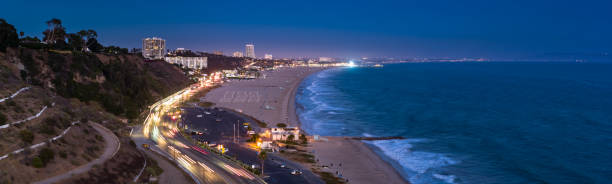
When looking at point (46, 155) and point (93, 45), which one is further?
point (93, 45)

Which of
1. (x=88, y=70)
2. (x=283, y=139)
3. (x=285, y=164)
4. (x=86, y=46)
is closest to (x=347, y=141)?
(x=283, y=139)

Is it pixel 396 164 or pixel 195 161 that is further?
pixel 396 164

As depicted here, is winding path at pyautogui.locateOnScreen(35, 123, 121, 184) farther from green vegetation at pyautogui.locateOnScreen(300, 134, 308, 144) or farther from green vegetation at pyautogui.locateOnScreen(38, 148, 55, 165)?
green vegetation at pyautogui.locateOnScreen(300, 134, 308, 144)

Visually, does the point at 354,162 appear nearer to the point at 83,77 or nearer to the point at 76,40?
the point at 83,77

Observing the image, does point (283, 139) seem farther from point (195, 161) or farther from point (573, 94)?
point (573, 94)

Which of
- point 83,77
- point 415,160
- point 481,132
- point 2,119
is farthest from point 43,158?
point 481,132

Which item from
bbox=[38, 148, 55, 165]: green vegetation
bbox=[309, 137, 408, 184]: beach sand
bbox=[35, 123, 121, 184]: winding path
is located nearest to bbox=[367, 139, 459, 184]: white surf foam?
bbox=[309, 137, 408, 184]: beach sand

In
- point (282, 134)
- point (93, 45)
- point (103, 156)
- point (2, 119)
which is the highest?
point (93, 45)
